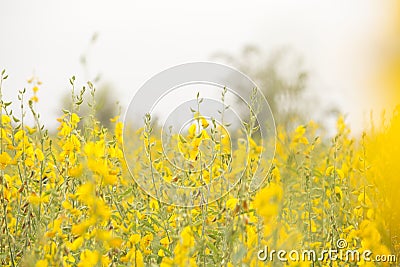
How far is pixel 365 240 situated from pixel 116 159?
1.39m

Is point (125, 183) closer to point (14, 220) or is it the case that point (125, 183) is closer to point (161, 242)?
point (14, 220)

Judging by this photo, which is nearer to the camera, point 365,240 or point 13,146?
point 365,240

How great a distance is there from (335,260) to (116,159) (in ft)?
4.06

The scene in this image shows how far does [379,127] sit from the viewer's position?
3.18 meters

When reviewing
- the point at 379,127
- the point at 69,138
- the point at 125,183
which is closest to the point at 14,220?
the point at 69,138

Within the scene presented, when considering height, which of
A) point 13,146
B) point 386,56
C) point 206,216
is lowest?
point 206,216

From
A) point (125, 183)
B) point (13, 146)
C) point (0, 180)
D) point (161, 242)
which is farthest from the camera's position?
point (125, 183)

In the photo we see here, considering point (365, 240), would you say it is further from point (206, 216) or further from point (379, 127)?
point (379, 127)

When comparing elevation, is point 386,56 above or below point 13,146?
above

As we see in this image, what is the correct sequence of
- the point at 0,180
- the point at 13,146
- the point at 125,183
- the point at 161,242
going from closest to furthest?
1. the point at 161,242
2. the point at 0,180
3. the point at 13,146
4. the point at 125,183

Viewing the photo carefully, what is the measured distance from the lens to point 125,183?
388 cm

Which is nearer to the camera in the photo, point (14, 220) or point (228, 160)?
point (228, 160)

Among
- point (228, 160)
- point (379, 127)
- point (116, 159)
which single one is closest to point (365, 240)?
point (228, 160)

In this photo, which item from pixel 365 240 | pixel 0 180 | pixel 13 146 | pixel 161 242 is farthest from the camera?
pixel 13 146
